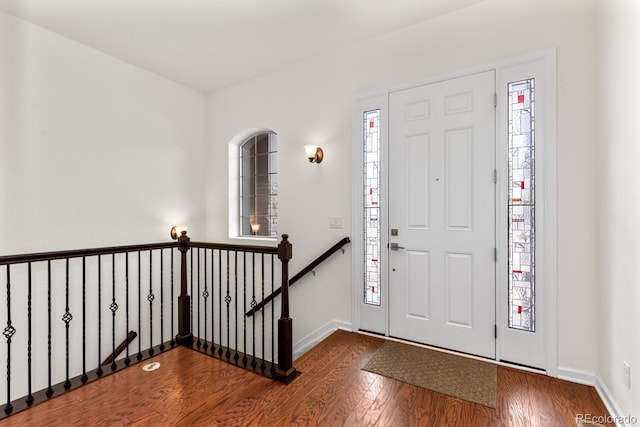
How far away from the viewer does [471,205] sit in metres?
2.54

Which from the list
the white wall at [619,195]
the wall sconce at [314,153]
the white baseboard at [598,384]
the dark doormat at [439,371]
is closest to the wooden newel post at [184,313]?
the wall sconce at [314,153]

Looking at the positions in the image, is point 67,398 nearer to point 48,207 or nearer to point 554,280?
point 48,207

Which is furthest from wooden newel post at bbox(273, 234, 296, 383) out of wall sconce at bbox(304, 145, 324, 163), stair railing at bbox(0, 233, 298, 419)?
wall sconce at bbox(304, 145, 324, 163)

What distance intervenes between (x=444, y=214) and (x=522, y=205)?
0.57m

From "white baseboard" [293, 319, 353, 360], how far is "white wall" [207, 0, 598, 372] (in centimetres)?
7

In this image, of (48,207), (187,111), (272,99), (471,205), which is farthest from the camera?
(187,111)

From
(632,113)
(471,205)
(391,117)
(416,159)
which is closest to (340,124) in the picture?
(391,117)

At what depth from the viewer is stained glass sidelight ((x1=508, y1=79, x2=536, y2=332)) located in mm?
2320

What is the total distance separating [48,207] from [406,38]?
3.79 meters

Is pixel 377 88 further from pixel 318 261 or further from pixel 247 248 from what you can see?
pixel 247 248

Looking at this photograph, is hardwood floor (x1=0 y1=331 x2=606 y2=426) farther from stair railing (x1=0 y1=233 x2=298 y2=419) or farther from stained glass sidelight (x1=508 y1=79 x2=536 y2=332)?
stained glass sidelight (x1=508 y1=79 x2=536 y2=332)

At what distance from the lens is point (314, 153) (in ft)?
Answer: 10.8

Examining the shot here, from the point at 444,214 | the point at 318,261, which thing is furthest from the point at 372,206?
the point at 318,261

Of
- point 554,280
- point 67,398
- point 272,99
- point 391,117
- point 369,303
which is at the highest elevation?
point 272,99
